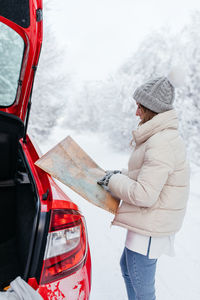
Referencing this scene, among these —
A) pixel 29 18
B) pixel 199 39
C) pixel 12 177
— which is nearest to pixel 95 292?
pixel 12 177

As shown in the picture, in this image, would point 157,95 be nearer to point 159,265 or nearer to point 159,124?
point 159,124

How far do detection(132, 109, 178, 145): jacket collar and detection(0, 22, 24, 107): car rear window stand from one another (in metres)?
1.35

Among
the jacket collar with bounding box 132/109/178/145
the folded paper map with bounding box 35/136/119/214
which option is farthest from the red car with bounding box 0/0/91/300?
the jacket collar with bounding box 132/109/178/145

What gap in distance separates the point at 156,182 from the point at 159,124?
35 centimetres

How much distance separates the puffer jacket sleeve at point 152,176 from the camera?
1180mm

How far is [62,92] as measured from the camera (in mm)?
13805

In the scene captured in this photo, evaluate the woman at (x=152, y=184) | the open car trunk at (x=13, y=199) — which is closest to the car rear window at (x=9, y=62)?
the open car trunk at (x=13, y=199)

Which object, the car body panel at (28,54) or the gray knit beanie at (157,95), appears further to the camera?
the car body panel at (28,54)

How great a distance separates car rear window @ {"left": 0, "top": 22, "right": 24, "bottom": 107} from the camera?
6.01 feet

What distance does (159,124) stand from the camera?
1272mm

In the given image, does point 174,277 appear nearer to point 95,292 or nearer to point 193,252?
point 193,252

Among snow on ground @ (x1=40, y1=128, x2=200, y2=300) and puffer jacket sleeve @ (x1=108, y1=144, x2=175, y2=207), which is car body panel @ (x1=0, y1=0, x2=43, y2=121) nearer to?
puffer jacket sleeve @ (x1=108, y1=144, x2=175, y2=207)

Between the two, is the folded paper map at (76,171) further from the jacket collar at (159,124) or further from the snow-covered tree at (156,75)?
the snow-covered tree at (156,75)

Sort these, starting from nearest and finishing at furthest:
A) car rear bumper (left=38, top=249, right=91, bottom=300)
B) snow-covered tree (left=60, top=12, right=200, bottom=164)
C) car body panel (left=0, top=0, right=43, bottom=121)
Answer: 1. car rear bumper (left=38, top=249, right=91, bottom=300)
2. car body panel (left=0, top=0, right=43, bottom=121)
3. snow-covered tree (left=60, top=12, right=200, bottom=164)
